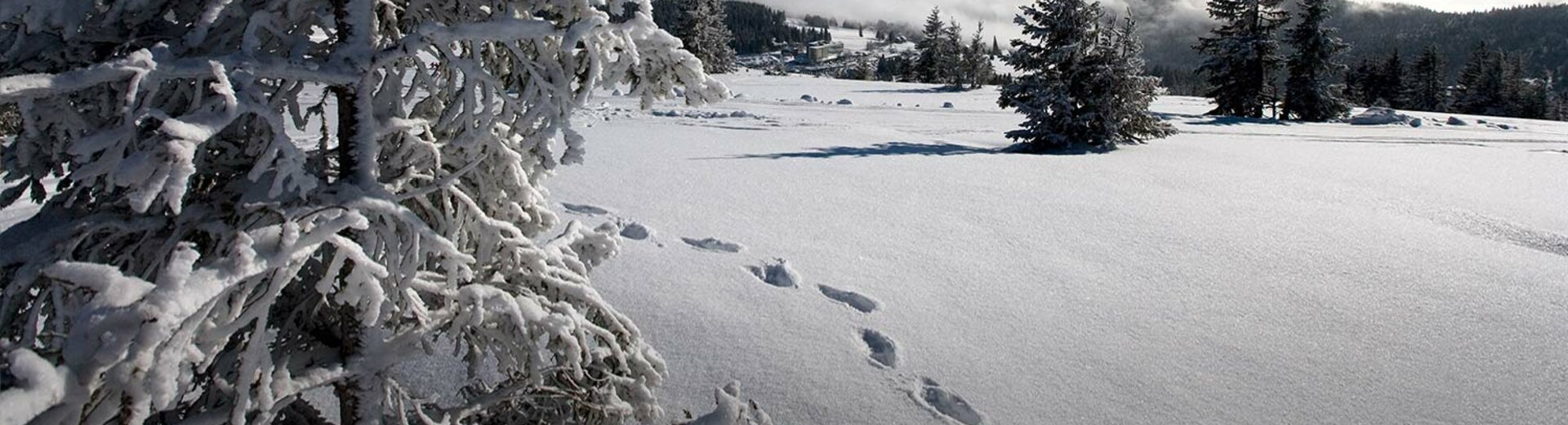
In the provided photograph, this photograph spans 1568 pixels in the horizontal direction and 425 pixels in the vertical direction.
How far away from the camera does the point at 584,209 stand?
20.3 feet

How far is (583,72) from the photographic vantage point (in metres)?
2.37

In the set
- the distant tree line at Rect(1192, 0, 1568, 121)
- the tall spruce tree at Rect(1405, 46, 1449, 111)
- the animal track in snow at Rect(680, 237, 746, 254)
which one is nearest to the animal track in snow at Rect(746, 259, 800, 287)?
the animal track in snow at Rect(680, 237, 746, 254)

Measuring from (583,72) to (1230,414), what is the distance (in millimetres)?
2956

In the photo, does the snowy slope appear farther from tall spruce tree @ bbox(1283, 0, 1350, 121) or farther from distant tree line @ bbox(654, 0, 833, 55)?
distant tree line @ bbox(654, 0, 833, 55)

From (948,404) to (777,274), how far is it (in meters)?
1.64

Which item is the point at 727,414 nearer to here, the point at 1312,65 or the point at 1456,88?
the point at 1312,65

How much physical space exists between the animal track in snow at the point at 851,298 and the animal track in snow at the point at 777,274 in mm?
173

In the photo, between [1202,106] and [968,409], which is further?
[1202,106]

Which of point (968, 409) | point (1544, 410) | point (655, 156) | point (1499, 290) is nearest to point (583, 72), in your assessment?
point (968, 409)

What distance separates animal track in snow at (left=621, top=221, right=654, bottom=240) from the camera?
5355mm

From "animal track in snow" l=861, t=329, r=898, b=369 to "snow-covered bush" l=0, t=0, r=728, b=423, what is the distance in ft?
4.21

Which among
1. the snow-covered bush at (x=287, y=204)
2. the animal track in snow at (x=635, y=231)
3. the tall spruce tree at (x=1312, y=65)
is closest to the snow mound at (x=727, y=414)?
the snow-covered bush at (x=287, y=204)

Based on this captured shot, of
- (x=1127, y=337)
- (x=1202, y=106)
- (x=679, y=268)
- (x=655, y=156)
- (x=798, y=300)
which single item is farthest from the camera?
(x=1202, y=106)

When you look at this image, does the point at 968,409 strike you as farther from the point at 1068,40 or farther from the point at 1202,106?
the point at 1202,106
